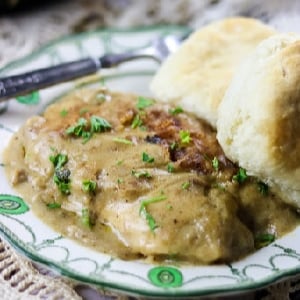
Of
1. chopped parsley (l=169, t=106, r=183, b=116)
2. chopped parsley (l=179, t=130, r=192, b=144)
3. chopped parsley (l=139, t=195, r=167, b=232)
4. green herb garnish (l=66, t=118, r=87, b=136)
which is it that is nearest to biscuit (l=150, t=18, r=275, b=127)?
chopped parsley (l=169, t=106, r=183, b=116)

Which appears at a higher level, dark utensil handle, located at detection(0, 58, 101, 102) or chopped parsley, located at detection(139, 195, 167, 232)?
dark utensil handle, located at detection(0, 58, 101, 102)

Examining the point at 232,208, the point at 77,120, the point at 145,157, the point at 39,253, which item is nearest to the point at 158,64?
the point at 77,120

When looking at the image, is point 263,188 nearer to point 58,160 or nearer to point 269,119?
point 269,119

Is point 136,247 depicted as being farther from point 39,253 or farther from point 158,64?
point 158,64

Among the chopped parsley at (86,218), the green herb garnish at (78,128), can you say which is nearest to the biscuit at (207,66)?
the green herb garnish at (78,128)

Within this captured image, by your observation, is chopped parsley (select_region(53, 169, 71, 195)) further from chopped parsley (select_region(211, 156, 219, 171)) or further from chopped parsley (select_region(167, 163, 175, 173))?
chopped parsley (select_region(211, 156, 219, 171))

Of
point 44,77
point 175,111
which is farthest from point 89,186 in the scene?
point 44,77
